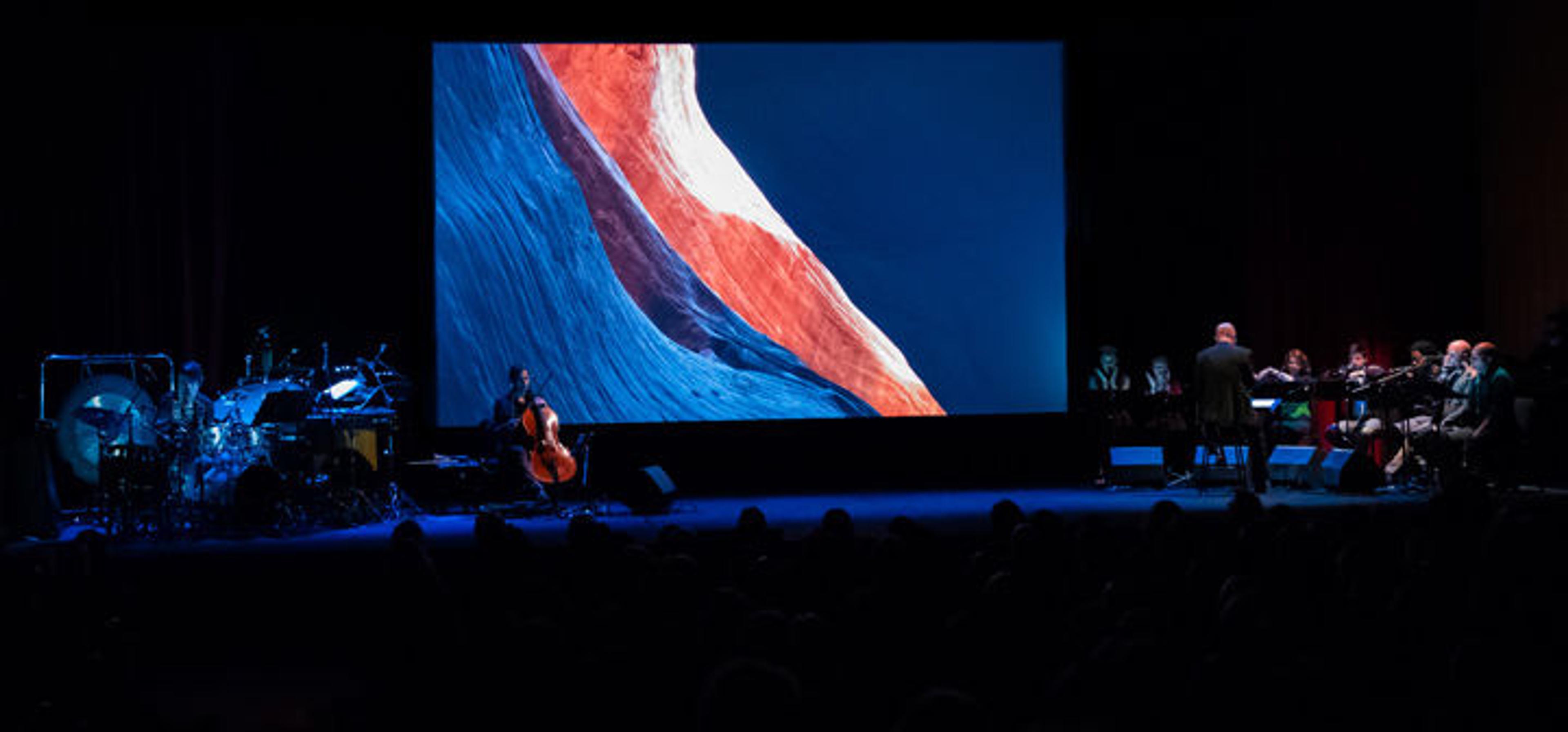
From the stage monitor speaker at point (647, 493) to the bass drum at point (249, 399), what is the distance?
225cm

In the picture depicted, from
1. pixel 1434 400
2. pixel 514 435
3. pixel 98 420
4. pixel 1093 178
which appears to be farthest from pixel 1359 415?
pixel 98 420

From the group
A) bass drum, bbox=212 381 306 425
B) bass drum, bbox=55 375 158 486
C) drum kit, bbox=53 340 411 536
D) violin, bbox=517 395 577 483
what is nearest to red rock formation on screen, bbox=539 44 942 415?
violin, bbox=517 395 577 483

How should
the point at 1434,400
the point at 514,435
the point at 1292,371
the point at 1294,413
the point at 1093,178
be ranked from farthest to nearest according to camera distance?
the point at 1093,178 → the point at 1292,371 → the point at 1294,413 → the point at 1434,400 → the point at 514,435

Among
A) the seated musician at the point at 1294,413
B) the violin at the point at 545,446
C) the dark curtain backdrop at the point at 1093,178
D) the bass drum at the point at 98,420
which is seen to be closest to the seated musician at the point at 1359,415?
the seated musician at the point at 1294,413

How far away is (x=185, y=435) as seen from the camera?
8.85 metres

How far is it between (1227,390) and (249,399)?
6724 millimetres

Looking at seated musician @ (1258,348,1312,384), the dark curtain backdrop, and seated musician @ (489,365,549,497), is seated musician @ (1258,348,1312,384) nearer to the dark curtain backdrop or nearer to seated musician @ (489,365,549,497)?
the dark curtain backdrop

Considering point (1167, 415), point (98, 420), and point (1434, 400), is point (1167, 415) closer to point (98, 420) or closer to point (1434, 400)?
point (1434, 400)

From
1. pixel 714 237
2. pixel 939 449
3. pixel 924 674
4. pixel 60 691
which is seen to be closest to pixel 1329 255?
pixel 939 449

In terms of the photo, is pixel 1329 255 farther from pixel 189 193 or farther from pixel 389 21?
pixel 189 193

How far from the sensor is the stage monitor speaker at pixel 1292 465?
10.6m

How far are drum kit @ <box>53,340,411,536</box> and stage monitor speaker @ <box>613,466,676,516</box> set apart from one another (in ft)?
5.58

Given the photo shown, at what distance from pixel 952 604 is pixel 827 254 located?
735cm

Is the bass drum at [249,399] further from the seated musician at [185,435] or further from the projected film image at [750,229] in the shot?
the projected film image at [750,229]
